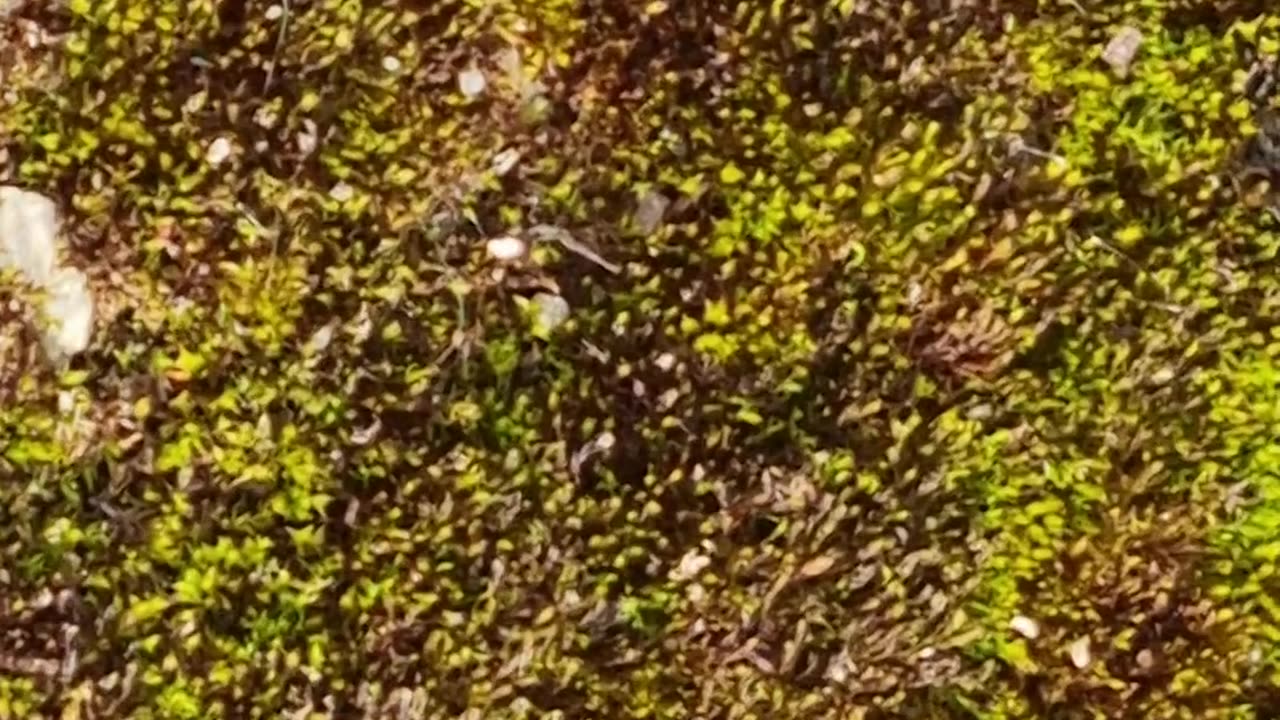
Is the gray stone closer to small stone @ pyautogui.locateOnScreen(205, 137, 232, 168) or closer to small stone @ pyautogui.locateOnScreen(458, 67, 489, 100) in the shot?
small stone @ pyautogui.locateOnScreen(205, 137, 232, 168)

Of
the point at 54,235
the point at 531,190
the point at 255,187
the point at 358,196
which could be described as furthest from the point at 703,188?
the point at 54,235

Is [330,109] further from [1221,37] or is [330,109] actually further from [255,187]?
[1221,37]

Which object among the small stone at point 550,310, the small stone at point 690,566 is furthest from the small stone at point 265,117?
the small stone at point 690,566

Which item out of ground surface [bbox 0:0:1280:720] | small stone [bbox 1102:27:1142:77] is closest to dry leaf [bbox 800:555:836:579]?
ground surface [bbox 0:0:1280:720]

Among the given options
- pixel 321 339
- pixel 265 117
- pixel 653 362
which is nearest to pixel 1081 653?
pixel 653 362

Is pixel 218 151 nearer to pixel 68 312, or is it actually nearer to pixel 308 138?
pixel 308 138

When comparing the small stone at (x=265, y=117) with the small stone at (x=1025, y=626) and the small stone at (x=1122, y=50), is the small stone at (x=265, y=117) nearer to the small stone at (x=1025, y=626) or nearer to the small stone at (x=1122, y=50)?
the small stone at (x=1122, y=50)
